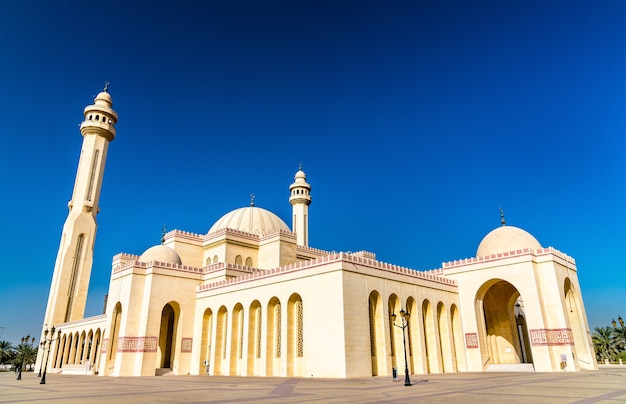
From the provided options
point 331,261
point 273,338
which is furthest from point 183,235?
point 331,261

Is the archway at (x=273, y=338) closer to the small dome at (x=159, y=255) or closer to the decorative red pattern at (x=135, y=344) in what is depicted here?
the decorative red pattern at (x=135, y=344)

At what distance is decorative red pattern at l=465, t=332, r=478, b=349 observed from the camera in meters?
27.9

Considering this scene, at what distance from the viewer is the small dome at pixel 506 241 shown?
29766mm

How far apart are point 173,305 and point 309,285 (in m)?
12.2

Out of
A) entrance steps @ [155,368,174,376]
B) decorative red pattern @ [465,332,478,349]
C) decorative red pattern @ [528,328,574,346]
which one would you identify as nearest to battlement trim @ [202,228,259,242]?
entrance steps @ [155,368,174,376]

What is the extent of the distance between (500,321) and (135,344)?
25.9 meters

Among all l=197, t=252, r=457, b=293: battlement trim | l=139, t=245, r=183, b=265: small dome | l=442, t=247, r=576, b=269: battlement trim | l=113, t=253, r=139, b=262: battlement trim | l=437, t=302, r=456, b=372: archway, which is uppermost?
l=113, t=253, r=139, b=262: battlement trim

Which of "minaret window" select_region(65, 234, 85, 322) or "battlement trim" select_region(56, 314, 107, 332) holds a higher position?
"minaret window" select_region(65, 234, 85, 322)

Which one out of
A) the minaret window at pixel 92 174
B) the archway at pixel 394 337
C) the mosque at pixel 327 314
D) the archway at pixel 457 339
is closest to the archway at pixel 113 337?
the mosque at pixel 327 314

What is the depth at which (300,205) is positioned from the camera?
44.2 meters

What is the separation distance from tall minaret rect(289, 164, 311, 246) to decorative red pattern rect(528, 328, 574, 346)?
74.2ft

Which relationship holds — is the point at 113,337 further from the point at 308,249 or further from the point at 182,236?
the point at 308,249

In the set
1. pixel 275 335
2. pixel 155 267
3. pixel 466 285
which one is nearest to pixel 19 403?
pixel 275 335

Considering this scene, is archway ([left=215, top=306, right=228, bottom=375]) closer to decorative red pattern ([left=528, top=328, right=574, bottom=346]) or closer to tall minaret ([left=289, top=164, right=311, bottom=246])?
tall minaret ([left=289, top=164, right=311, bottom=246])
